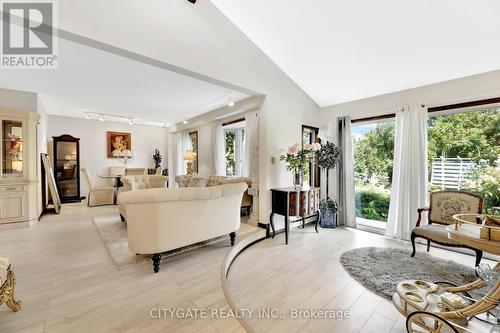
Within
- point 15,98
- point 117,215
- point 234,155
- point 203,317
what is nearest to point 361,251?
point 203,317

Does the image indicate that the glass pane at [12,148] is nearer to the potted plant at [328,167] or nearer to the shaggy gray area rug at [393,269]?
the potted plant at [328,167]

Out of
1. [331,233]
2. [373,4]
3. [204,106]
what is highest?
[373,4]

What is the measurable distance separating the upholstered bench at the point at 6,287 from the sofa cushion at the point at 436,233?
4.18 m

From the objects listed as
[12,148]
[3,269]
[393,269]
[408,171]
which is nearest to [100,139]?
[12,148]

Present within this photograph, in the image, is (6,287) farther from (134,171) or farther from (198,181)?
(134,171)

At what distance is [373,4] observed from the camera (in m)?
2.30

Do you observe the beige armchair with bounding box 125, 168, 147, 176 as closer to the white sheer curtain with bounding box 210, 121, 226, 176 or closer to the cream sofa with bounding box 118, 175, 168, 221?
the cream sofa with bounding box 118, 175, 168, 221

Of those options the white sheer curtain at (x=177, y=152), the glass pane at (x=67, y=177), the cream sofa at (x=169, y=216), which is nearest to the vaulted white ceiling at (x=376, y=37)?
the cream sofa at (x=169, y=216)

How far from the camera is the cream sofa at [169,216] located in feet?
7.07

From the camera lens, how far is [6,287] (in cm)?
151

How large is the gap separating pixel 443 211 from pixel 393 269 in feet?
4.14

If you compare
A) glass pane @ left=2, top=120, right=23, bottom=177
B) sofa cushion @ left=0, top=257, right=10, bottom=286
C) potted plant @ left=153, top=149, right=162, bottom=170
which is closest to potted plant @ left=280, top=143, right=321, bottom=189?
sofa cushion @ left=0, top=257, right=10, bottom=286

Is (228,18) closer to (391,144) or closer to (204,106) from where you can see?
(204,106)

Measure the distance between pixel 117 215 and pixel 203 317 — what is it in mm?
3796
